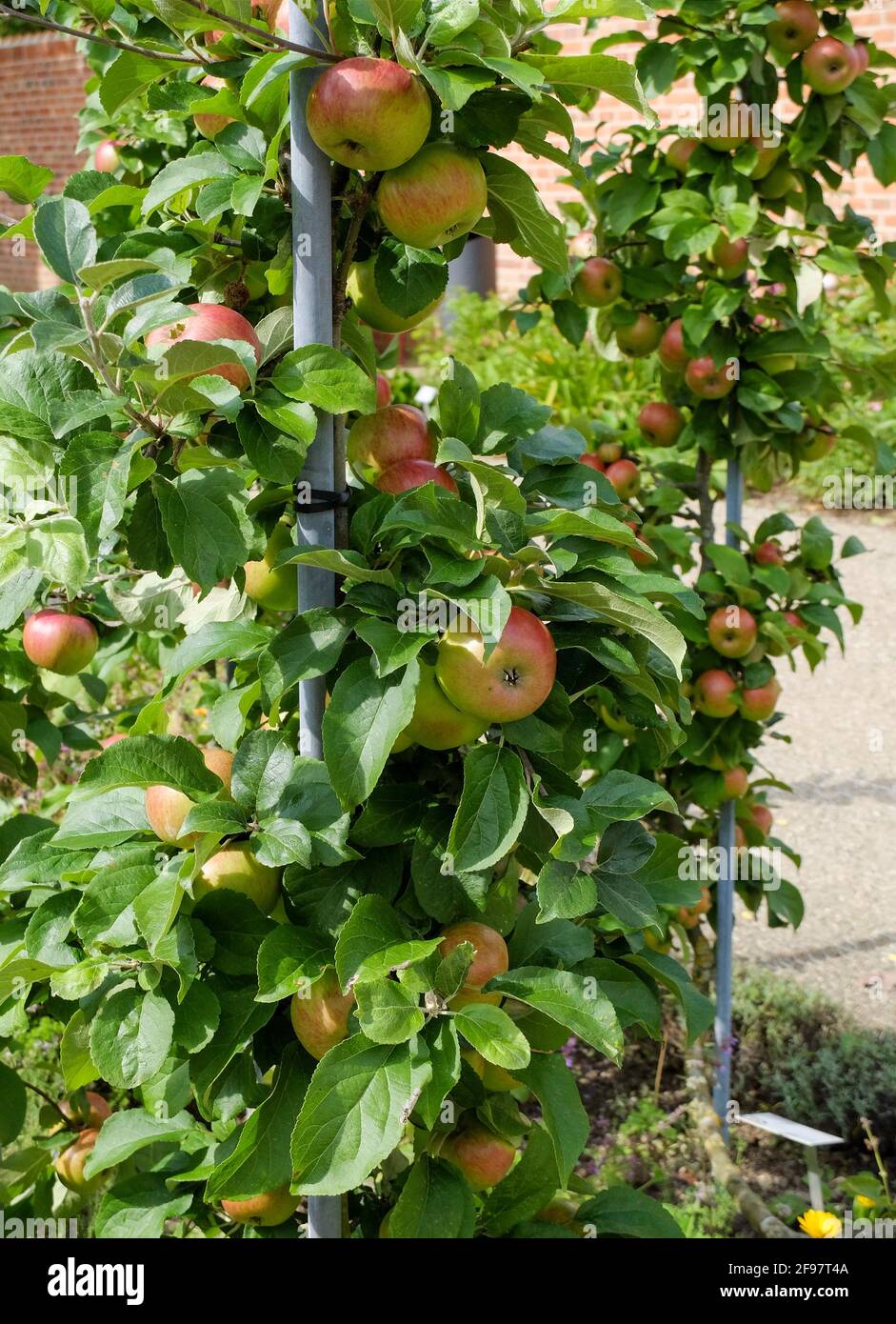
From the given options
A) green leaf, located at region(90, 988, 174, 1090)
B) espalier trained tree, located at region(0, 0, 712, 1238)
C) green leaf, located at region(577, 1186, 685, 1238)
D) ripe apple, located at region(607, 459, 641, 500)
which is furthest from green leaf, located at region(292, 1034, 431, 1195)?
ripe apple, located at region(607, 459, 641, 500)

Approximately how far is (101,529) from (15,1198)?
3.81ft

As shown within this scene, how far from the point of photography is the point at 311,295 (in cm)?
103

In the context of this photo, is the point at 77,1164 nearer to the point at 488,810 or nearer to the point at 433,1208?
the point at 433,1208

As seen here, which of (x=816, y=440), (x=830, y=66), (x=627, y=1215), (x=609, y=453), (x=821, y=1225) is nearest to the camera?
(x=627, y=1215)

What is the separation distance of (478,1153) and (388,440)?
0.65m

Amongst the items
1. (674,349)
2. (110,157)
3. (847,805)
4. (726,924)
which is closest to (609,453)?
(674,349)

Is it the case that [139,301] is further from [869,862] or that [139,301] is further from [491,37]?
[869,862]

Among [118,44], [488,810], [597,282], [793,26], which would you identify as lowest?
[488,810]

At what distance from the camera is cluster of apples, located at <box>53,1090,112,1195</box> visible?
1564mm

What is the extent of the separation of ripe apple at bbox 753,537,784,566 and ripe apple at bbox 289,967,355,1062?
1.46 meters

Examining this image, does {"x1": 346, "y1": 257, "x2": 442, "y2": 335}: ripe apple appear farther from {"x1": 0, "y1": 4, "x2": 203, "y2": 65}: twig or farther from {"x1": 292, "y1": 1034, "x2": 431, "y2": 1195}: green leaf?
{"x1": 292, "y1": 1034, "x2": 431, "y2": 1195}: green leaf

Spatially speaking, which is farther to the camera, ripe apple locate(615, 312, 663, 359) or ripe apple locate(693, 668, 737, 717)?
ripe apple locate(615, 312, 663, 359)

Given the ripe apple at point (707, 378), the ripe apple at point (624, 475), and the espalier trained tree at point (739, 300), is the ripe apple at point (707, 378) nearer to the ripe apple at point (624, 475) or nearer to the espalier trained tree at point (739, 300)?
the espalier trained tree at point (739, 300)

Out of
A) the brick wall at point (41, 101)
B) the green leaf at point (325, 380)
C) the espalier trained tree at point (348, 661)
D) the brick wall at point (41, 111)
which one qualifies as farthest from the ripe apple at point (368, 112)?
the brick wall at point (41, 101)
